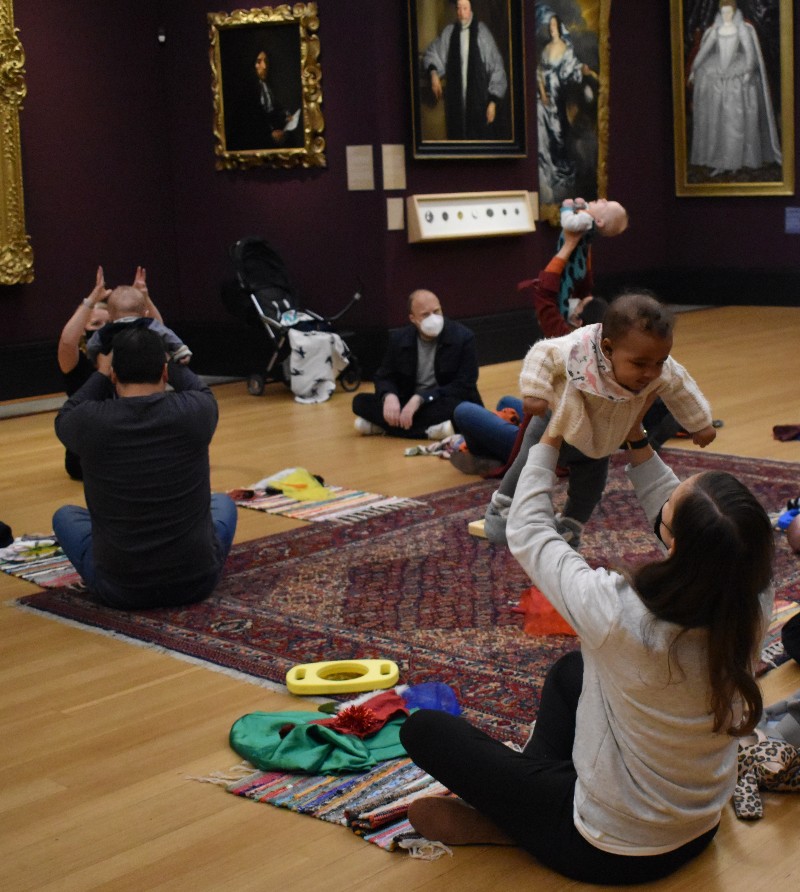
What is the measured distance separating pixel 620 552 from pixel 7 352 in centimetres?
594

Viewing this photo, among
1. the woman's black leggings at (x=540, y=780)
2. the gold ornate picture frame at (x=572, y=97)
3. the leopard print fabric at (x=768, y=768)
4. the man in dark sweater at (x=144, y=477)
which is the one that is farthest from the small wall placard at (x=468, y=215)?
the woman's black leggings at (x=540, y=780)

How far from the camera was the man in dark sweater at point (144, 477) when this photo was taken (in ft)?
14.7

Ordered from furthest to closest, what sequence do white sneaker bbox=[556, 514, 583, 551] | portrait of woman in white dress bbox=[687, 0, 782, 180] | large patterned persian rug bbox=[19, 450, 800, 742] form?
portrait of woman in white dress bbox=[687, 0, 782, 180] → white sneaker bbox=[556, 514, 583, 551] → large patterned persian rug bbox=[19, 450, 800, 742]

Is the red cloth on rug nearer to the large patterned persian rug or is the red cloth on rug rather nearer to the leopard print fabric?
the large patterned persian rug

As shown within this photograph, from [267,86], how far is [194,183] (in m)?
1.10

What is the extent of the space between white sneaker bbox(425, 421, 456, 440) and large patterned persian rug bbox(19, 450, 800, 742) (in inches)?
52.2

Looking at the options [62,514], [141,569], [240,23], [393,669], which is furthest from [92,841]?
[240,23]

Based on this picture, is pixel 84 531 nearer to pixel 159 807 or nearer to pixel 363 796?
pixel 159 807

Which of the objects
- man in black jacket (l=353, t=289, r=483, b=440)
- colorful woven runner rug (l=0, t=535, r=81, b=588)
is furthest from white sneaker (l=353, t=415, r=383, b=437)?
colorful woven runner rug (l=0, t=535, r=81, b=588)

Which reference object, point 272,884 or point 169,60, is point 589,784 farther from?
point 169,60

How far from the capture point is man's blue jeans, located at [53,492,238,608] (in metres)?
4.74

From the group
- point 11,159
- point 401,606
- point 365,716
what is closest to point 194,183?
point 11,159

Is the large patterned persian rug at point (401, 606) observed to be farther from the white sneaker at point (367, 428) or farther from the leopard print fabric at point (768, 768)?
the white sneaker at point (367, 428)

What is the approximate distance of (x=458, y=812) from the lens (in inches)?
113
